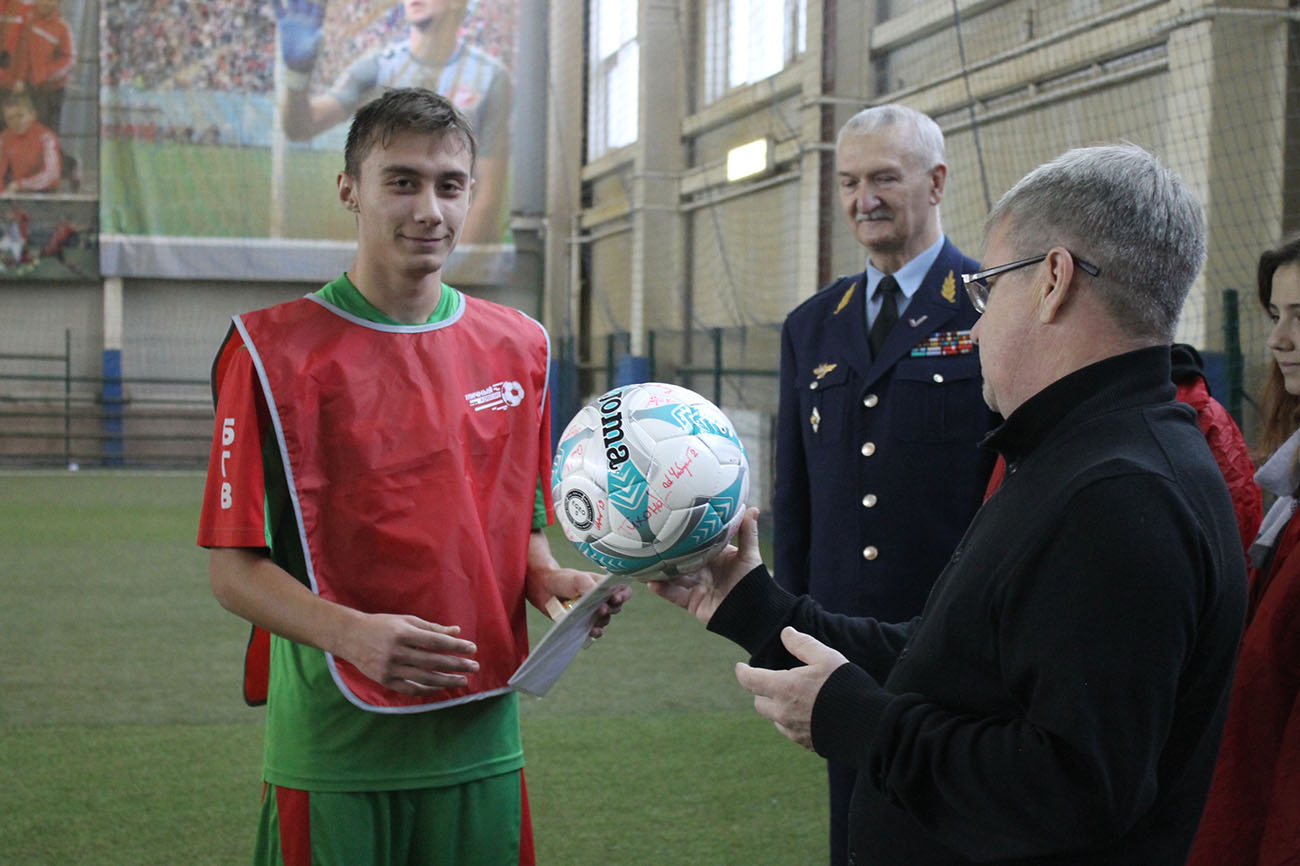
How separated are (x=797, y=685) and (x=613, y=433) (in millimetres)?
503

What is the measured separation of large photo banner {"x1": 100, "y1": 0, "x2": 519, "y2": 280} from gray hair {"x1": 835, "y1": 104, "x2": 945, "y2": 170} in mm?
12574

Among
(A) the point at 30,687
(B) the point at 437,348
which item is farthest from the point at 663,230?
(B) the point at 437,348

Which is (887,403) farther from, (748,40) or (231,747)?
(748,40)

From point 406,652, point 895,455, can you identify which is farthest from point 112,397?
point 406,652

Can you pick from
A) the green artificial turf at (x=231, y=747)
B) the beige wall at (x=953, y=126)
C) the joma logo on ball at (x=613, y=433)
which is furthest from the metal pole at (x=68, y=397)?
the joma logo on ball at (x=613, y=433)

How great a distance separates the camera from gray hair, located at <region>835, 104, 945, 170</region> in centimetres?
276

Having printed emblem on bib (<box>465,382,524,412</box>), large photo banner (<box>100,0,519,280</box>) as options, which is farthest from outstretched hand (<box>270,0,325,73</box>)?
printed emblem on bib (<box>465,382,524,412</box>)

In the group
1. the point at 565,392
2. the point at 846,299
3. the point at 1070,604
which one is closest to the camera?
the point at 1070,604

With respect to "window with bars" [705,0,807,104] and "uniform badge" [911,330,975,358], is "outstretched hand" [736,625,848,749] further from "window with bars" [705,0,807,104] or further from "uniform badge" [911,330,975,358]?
"window with bars" [705,0,807,104]

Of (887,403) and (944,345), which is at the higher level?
(944,345)

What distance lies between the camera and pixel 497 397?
6.84 ft

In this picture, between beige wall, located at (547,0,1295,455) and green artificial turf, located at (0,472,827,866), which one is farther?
beige wall, located at (547,0,1295,455)

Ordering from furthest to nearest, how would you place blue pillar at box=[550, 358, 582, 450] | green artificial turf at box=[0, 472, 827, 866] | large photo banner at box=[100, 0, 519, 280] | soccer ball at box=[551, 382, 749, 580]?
large photo banner at box=[100, 0, 519, 280] → blue pillar at box=[550, 358, 582, 450] → green artificial turf at box=[0, 472, 827, 866] → soccer ball at box=[551, 382, 749, 580]

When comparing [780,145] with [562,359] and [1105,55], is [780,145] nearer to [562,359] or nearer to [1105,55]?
[1105,55]
